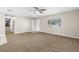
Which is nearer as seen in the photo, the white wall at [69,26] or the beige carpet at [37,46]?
the beige carpet at [37,46]

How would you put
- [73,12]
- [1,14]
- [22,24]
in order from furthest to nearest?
[22,24] < [73,12] < [1,14]

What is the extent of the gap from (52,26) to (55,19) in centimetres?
65

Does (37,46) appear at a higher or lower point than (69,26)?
lower

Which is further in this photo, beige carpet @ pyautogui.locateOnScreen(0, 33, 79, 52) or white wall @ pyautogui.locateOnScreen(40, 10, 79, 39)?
white wall @ pyautogui.locateOnScreen(40, 10, 79, 39)

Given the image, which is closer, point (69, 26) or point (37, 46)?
point (37, 46)

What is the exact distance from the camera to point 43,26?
8328 mm

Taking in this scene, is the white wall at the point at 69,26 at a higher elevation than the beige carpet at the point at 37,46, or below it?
higher

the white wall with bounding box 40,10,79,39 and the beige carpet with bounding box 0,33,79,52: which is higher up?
the white wall with bounding box 40,10,79,39
